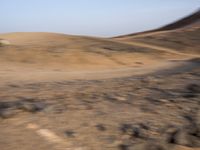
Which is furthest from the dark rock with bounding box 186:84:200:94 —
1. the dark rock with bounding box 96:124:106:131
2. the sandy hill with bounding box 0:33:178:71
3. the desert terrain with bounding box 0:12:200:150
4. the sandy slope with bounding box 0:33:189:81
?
the sandy hill with bounding box 0:33:178:71

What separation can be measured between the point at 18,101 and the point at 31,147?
67.4 inches

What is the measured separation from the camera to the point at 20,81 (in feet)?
23.1

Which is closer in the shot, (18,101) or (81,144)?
(81,144)

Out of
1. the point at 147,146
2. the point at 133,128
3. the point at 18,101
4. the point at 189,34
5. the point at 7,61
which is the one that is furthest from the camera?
the point at 189,34

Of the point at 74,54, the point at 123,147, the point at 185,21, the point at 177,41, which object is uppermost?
the point at 185,21

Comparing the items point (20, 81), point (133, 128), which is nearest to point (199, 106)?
point (133, 128)

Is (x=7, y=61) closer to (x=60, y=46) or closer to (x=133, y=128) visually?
(x=60, y=46)

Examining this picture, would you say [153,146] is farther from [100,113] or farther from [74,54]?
[74,54]

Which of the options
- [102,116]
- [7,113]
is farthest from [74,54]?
[102,116]

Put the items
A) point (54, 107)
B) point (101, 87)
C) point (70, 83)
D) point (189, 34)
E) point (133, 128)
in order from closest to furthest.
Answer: point (133, 128)
point (54, 107)
point (101, 87)
point (70, 83)
point (189, 34)

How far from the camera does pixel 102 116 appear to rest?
4332 millimetres

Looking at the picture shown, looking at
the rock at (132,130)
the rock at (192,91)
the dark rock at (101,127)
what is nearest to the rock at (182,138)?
the rock at (132,130)

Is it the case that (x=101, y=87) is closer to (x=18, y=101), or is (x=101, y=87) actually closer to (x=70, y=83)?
(x=70, y=83)

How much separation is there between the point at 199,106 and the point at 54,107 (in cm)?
157
